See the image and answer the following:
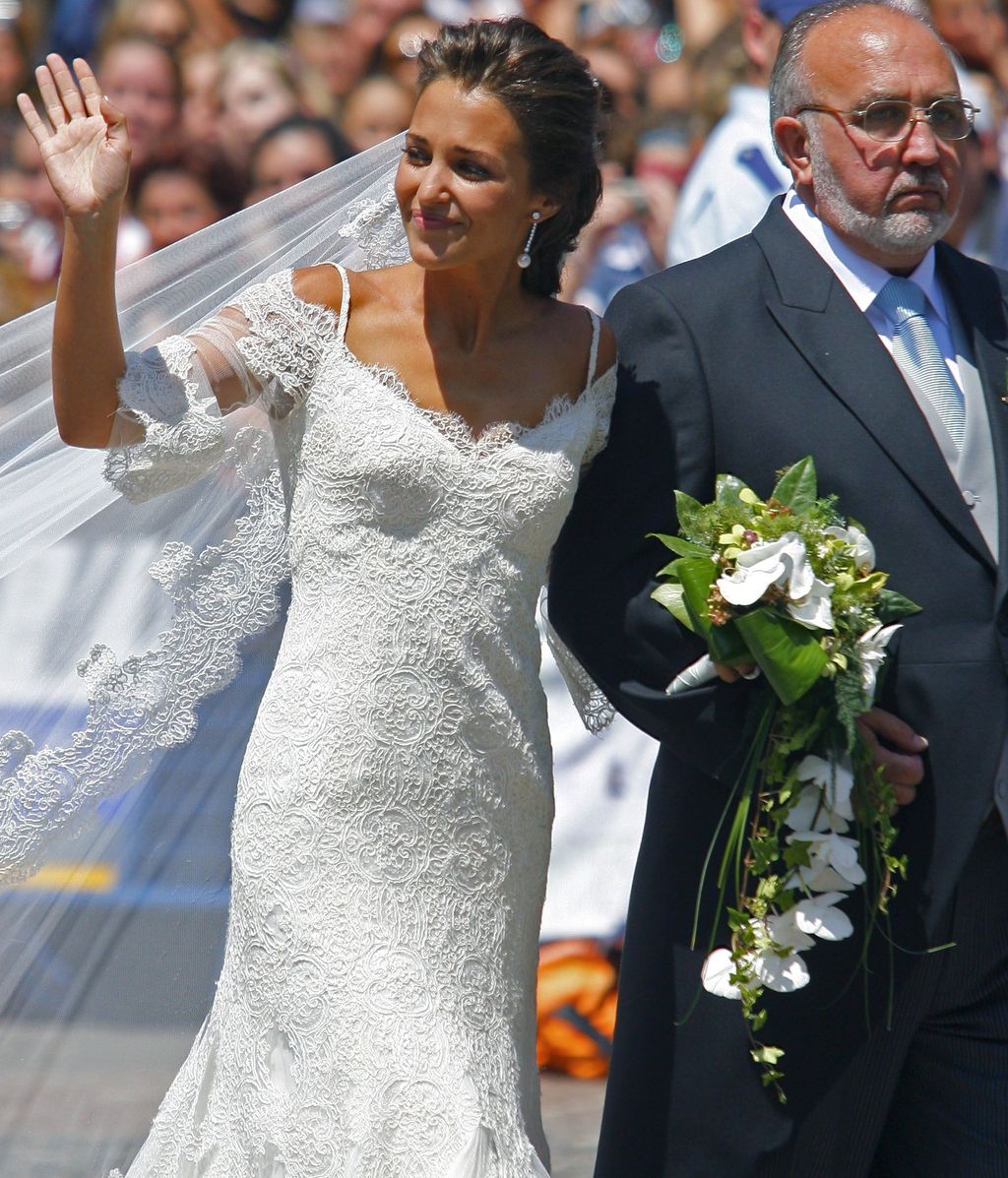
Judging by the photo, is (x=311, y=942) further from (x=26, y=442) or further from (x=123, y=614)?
(x=26, y=442)

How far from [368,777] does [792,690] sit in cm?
62

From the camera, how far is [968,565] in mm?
2545

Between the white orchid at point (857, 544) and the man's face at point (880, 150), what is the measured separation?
0.49m

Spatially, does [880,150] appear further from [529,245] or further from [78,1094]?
[78,1094]

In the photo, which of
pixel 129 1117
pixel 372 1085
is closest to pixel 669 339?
pixel 372 1085

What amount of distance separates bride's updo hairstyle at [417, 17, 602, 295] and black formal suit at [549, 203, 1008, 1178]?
8.4 inches

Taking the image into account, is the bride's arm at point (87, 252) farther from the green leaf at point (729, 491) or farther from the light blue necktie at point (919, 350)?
the light blue necktie at point (919, 350)

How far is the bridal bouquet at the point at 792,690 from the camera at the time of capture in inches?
94.0

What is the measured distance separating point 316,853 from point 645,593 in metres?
0.63

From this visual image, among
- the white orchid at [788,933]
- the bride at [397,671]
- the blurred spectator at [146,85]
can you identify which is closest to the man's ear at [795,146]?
the bride at [397,671]

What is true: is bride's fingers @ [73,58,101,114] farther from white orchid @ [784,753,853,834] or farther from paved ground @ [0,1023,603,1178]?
paved ground @ [0,1023,603,1178]

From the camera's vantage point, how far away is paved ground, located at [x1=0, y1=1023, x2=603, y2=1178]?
280cm

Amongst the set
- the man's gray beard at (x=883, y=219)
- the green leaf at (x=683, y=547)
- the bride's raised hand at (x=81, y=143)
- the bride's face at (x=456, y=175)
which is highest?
the bride's raised hand at (x=81, y=143)

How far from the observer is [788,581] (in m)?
2.38
